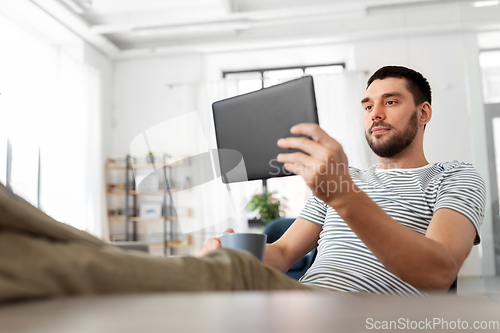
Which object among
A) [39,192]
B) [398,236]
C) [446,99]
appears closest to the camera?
[398,236]

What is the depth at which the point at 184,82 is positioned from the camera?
512 cm

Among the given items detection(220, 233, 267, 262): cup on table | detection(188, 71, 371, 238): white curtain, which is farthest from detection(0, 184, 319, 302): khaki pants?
detection(188, 71, 371, 238): white curtain

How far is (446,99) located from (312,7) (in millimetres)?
1952

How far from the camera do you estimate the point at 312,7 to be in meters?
4.14

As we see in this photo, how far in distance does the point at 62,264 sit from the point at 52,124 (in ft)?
14.8

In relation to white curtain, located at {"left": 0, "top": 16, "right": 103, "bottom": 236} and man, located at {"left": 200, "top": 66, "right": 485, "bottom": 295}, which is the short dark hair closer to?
man, located at {"left": 200, "top": 66, "right": 485, "bottom": 295}

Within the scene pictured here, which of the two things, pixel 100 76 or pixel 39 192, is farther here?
pixel 100 76

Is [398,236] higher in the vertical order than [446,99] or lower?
lower

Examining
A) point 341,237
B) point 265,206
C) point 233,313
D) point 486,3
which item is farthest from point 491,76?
point 233,313

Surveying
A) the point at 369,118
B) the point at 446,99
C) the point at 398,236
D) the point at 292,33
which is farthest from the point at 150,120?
the point at 398,236

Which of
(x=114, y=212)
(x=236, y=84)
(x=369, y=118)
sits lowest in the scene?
(x=114, y=212)

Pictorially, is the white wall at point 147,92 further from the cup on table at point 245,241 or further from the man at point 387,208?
the cup on table at point 245,241

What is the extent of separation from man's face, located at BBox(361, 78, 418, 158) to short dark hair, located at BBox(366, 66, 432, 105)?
0.02m

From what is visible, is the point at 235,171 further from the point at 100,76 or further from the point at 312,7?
the point at 100,76
